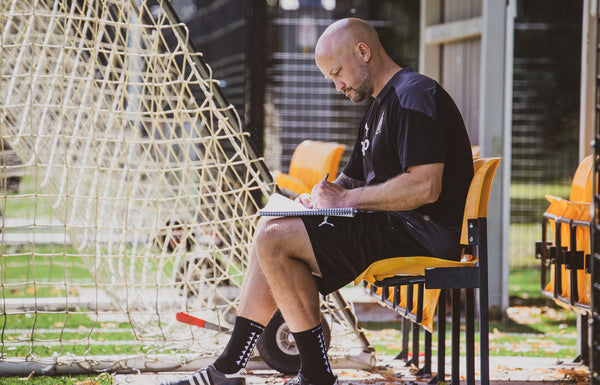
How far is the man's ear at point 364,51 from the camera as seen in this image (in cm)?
264

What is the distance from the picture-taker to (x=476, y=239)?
2.45 metres

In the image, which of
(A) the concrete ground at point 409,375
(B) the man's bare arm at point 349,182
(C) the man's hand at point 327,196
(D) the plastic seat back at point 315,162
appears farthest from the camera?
(D) the plastic seat back at point 315,162

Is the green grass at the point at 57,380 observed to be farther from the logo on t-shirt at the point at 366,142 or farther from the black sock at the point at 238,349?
the logo on t-shirt at the point at 366,142

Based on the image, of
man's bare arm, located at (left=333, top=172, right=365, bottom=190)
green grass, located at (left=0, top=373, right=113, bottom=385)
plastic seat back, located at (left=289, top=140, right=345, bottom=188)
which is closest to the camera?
man's bare arm, located at (left=333, top=172, right=365, bottom=190)

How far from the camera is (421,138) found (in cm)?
238

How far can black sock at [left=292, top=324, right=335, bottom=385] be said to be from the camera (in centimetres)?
248

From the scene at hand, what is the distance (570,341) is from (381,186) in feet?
7.86

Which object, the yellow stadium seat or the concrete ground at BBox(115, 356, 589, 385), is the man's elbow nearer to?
the concrete ground at BBox(115, 356, 589, 385)

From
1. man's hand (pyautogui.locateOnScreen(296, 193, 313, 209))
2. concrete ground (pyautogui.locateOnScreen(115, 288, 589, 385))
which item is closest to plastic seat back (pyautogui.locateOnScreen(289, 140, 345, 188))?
concrete ground (pyautogui.locateOnScreen(115, 288, 589, 385))

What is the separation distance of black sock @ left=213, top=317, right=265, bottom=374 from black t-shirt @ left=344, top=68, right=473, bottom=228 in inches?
26.3

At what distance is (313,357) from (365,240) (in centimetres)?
42

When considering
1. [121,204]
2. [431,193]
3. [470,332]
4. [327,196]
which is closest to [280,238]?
[327,196]

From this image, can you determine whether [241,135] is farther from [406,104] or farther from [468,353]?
[468,353]

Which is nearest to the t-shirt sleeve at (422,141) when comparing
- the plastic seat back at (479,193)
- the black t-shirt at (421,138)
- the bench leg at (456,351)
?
the black t-shirt at (421,138)
